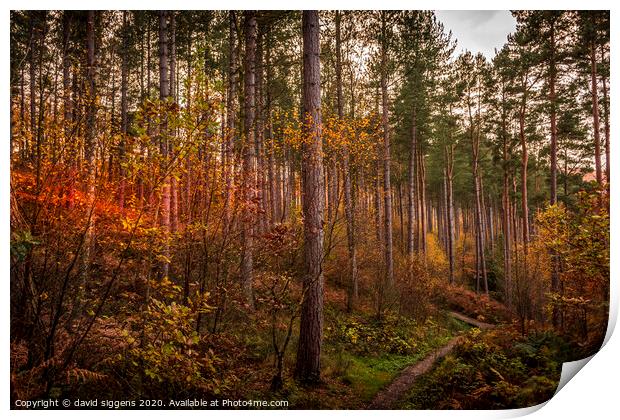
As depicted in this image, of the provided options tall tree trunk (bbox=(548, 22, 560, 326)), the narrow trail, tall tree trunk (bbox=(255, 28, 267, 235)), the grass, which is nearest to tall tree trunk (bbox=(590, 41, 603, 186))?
tall tree trunk (bbox=(548, 22, 560, 326))

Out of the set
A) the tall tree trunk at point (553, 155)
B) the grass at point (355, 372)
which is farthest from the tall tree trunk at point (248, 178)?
the tall tree trunk at point (553, 155)

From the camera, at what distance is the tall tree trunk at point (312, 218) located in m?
4.64

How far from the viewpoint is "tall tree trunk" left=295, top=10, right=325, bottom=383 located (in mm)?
4645

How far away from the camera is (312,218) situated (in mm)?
4723

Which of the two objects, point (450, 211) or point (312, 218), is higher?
point (450, 211)

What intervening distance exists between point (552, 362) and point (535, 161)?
1103cm

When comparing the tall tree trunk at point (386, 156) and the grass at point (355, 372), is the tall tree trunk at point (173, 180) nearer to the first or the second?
the grass at point (355, 372)

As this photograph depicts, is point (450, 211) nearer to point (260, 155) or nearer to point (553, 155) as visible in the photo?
point (553, 155)

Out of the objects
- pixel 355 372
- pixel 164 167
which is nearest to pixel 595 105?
pixel 355 372

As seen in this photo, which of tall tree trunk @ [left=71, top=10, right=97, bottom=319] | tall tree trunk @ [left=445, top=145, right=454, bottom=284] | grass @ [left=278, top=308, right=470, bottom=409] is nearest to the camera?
tall tree trunk @ [left=71, top=10, right=97, bottom=319]

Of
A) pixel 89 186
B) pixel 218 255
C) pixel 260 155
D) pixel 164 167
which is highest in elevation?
pixel 260 155

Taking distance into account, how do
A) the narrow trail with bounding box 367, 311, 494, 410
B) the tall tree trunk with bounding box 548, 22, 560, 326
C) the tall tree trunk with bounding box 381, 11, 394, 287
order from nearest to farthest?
the narrow trail with bounding box 367, 311, 494, 410 < the tall tree trunk with bounding box 548, 22, 560, 326 < the tall tree trunk with bounding box 381, 11, 394, 287

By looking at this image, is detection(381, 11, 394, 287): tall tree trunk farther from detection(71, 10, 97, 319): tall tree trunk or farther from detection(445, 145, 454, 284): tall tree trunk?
detection(71, 10, 97, 319): tall tree trunk
